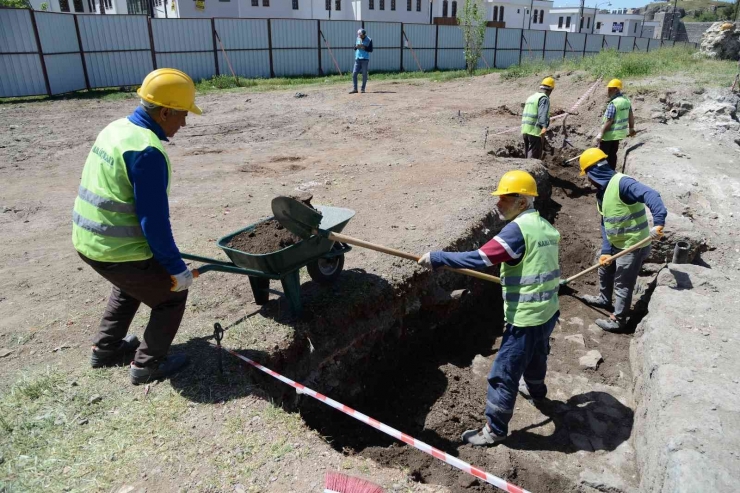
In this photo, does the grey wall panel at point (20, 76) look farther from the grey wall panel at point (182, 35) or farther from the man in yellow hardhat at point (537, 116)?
the man in yellow hardhat at point (537, 116)

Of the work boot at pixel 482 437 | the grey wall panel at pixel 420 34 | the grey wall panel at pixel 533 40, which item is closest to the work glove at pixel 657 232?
the work boot at pixel 482 437

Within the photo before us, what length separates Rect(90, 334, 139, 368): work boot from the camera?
3.80 metres

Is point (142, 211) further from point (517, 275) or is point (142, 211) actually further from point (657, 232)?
point (657, 232)

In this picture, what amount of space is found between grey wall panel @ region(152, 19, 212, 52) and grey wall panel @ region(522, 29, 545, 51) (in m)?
18.7

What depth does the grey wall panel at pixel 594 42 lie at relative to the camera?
35322mm

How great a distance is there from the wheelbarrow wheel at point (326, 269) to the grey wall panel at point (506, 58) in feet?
89.3

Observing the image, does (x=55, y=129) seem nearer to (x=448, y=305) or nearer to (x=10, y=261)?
(x=10, y=261)

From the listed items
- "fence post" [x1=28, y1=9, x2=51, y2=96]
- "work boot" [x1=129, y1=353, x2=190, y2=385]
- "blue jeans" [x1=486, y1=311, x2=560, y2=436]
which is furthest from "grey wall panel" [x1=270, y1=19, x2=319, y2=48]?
"blue jeans" [x1=486, y1=311, x2=560, y2=436]

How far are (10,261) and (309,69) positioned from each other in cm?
1892

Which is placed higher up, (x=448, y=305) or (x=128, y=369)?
(x=128, y=369)

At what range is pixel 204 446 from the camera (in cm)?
312

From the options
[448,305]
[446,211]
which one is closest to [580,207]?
[446,211]

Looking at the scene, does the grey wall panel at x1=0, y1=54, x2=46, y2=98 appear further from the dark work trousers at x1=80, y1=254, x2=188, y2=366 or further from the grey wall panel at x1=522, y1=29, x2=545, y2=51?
the grey wall panel at x1=522, y1=29, x2=545, y2=51

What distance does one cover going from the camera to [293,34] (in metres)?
22.1
